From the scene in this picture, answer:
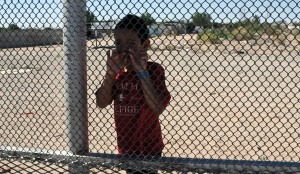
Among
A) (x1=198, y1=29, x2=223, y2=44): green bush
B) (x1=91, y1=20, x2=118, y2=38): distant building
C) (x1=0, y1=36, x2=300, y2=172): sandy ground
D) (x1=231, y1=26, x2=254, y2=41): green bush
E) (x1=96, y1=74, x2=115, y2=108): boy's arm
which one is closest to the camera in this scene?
(x1=96, y1=74, x2=115, y2=108): boy's arm

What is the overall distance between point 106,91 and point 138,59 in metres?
0.31

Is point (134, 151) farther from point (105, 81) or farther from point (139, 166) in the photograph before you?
point (105, 81)

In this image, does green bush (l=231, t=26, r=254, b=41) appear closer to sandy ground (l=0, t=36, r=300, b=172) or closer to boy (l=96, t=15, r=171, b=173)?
sandy ground (l=0, t=36, r=300, b=172)

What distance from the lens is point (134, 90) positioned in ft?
9.52

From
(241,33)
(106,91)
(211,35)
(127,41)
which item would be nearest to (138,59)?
(127,41)

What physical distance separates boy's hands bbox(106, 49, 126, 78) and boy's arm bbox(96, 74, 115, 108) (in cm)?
4

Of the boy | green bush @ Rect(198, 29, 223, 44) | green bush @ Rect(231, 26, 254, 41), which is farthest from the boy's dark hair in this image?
green bush @ Rect(231, 26, 254, 41)

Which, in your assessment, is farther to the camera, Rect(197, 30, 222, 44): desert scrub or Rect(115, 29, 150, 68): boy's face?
Rect(197, 30, 222, 44): desert scrub

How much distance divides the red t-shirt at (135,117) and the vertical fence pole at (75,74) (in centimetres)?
28

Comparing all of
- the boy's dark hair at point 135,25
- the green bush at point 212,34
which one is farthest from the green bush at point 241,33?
the boy's dark hair at point 135,25

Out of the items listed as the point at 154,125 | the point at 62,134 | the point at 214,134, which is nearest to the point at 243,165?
the point at 154,125

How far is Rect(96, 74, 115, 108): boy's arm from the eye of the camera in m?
2.89

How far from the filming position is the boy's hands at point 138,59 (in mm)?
2752

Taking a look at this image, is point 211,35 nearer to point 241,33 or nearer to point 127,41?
point 241,33
